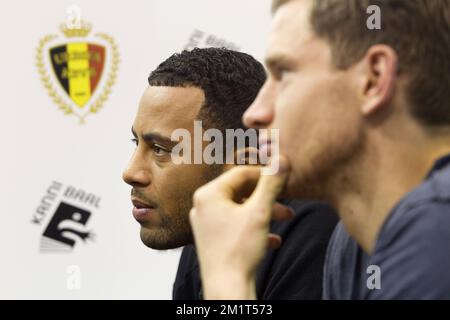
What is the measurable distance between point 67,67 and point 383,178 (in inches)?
62.0

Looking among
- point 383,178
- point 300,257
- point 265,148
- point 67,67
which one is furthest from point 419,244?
point 67,67

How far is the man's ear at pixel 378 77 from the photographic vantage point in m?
0.80

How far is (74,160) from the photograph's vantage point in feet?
7.09

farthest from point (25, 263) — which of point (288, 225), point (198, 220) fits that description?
point (198, 220)

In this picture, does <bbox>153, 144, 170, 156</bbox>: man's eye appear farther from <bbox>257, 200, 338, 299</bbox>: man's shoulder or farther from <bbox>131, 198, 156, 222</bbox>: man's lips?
<bbox>257, 200, 338, 299</bbox>: man's shoulder

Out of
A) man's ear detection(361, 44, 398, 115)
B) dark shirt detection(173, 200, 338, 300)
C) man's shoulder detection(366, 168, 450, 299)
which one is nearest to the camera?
man's shoulder detection(366, 168, 450, 299)

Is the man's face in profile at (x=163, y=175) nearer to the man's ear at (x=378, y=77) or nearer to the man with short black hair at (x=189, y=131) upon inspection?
the man with short black hair at (x=189, y=131)

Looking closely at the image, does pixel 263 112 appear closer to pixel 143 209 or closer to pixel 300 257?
pixel 300 257

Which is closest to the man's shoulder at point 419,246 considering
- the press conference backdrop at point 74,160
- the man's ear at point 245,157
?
the man's ear at point 245,157

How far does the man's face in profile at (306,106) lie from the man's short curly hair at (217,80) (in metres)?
0.50

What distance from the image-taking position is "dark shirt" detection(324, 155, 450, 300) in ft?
2.29

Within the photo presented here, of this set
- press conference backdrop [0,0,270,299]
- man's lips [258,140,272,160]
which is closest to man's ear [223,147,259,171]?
man's lips [258,140,272,160]

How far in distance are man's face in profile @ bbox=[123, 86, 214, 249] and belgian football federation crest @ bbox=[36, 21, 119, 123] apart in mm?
862

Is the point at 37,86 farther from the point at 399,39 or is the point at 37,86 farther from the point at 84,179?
the point at 399,39
